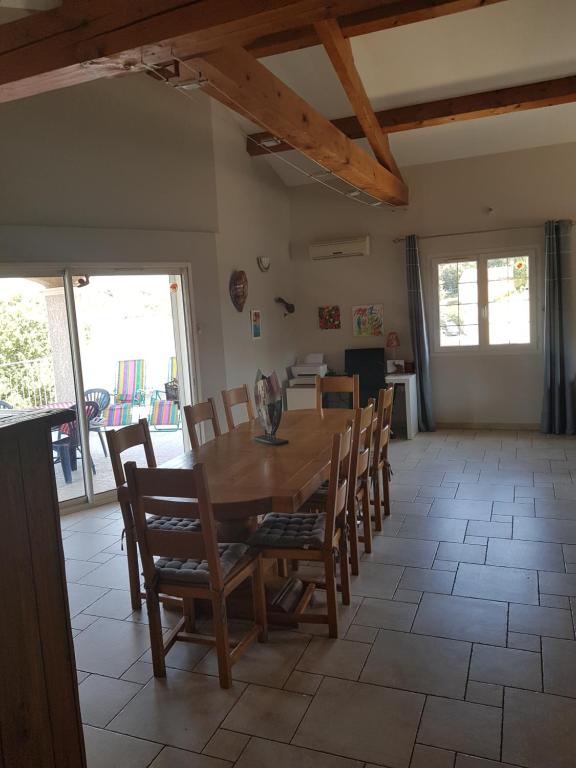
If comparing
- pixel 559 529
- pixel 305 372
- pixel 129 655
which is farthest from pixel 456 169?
pixel 129 655

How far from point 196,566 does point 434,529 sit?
6.55 feet

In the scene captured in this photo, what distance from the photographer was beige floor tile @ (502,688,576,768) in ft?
6.39

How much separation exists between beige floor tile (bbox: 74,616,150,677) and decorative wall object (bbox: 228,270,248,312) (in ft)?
11.9

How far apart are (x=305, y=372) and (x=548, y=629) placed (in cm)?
483

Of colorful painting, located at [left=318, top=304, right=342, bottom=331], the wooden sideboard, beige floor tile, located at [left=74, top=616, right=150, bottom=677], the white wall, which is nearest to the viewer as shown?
the wooden sideboard

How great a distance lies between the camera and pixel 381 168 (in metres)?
5.57

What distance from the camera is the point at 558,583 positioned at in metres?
3.12

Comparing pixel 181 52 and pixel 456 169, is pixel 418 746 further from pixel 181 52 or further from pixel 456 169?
pixel 456 169

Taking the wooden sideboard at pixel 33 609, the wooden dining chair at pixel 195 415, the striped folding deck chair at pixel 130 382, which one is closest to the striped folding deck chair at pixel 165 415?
the striped folding deck chair at pixel 130 382

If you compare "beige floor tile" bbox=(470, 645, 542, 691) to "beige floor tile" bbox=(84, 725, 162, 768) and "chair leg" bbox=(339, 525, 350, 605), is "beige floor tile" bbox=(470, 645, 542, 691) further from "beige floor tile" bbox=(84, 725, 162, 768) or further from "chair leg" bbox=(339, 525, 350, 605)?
"beige floor tile" bbox=(84, 725, 162, 768)

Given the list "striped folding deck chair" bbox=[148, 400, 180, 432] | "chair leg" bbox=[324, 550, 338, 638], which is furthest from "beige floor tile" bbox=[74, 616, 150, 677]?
"striped folding deck chair" bbox=[148, 400, 180, 432]

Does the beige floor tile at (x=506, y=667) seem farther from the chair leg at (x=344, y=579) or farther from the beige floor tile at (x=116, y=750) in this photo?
the beige floor tile at (x=116, y=750)

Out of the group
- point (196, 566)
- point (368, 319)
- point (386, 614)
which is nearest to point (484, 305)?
point (368, 319)

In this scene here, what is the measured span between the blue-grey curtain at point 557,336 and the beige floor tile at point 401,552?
3.36 metres
